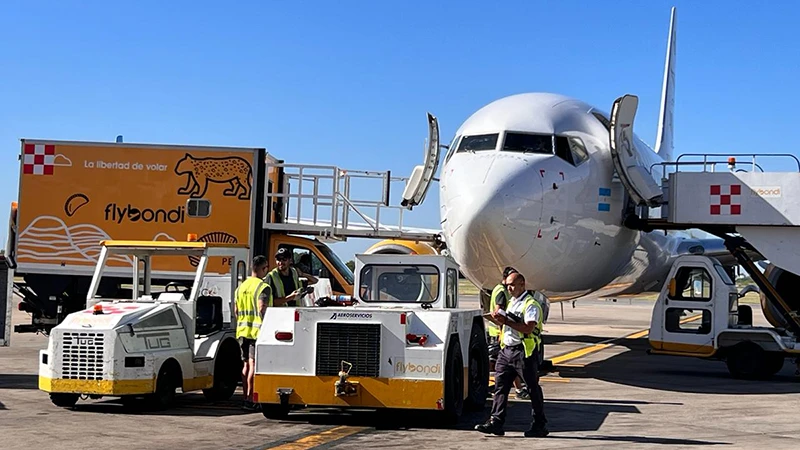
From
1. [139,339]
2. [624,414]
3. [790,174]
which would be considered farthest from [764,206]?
[139,339]

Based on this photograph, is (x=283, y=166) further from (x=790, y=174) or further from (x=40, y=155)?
(x=790, y=174)

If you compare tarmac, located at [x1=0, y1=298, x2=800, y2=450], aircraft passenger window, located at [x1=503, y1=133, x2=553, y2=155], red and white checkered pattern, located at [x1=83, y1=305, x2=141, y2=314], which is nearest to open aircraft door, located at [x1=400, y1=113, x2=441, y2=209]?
aircraft passenger window, located at [x1=503, y1=133, x2=553, y2=155]

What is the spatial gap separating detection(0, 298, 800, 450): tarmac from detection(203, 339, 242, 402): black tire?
7.1 inches

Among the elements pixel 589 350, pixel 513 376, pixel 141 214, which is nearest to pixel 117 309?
pixel 513 376

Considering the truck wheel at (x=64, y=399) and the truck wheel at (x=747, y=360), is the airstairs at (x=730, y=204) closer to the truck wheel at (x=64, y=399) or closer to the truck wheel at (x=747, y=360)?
the truck wheel at (x=747, y=360)

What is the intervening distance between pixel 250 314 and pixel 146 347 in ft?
3.70

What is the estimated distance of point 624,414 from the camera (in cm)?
1087

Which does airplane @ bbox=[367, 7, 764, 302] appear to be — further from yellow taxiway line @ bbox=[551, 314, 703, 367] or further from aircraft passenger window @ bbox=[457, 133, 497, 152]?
yellow taxiway line @ bbox=[551, 314, 703, 367]

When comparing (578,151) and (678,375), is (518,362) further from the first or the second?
(678,375)

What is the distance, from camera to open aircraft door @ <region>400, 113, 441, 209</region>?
15328 millimetres

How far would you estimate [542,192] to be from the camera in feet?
42.6

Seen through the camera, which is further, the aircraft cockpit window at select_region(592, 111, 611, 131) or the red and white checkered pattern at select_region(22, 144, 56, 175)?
the red and white checkered pattern at select_region(22, 144, 56, 175)

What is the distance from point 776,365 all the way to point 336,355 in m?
8.46

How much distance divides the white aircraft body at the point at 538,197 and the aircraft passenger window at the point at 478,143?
0.02m
